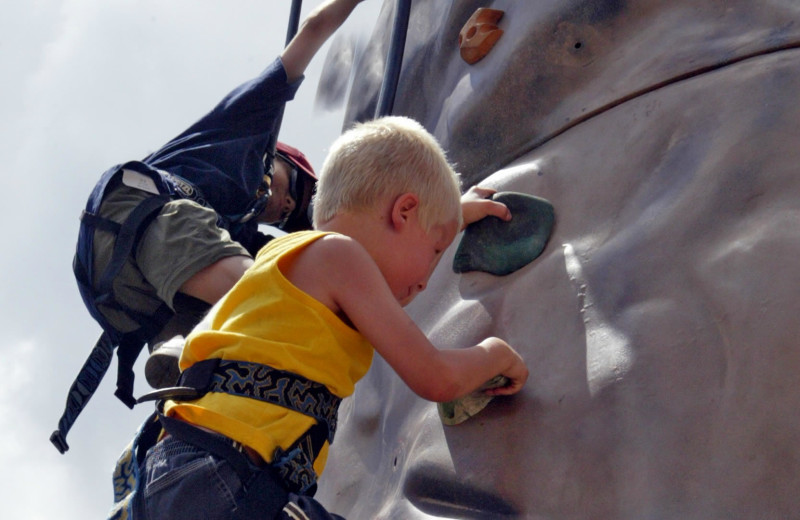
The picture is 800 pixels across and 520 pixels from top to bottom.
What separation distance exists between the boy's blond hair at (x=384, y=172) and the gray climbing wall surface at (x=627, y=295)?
23cm

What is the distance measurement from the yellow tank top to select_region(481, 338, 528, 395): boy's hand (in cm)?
19

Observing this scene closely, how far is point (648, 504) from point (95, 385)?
165cm

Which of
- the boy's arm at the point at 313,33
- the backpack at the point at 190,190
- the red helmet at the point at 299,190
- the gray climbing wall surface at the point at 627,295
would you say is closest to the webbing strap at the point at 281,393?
the gray climbing wall surface at the point at 627,295

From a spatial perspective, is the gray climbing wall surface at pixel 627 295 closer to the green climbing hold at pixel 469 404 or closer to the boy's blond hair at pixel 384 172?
the green climbing hold at pixel 469 404

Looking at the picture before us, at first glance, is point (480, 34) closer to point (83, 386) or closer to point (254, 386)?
point (254, 386)

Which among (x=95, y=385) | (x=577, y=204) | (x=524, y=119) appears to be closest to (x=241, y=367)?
(x=577, y=204)

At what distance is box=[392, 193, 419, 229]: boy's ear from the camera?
1.63 metres

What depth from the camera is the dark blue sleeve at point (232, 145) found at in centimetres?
278

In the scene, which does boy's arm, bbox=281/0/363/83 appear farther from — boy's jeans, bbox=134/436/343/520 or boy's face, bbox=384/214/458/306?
boy's jeans, bbox=134/436/343/520

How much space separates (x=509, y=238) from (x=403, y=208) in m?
0.29

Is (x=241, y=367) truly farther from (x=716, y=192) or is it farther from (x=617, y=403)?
(x=716, y=192)

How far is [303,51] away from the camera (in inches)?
114

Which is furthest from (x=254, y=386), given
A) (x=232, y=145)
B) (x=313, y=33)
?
(x=313, y=33)

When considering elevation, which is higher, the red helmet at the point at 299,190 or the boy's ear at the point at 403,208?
the boy's ear at the point at 403,208
